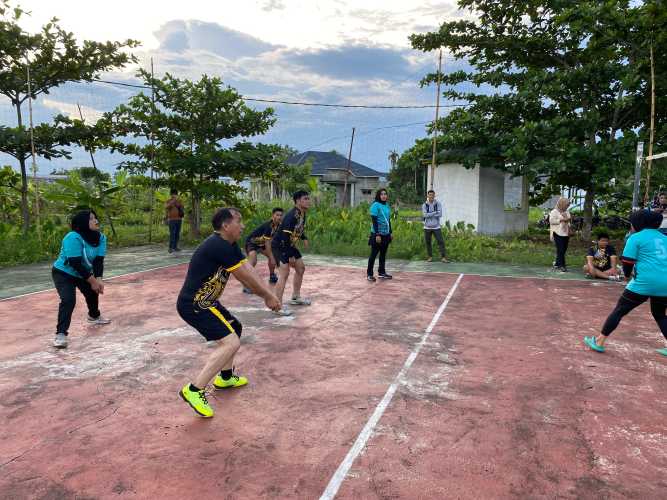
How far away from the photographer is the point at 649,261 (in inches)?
197

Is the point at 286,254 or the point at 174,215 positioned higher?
the point at 174,215

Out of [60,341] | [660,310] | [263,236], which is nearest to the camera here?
[660,310]

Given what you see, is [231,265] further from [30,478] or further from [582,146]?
[582,146]

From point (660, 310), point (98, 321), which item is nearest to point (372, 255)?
point (98, 321)

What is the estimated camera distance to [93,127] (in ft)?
47.7

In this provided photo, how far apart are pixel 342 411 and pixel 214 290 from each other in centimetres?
143

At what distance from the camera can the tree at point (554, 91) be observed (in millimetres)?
13594

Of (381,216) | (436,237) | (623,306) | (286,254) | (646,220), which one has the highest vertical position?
(646,220)

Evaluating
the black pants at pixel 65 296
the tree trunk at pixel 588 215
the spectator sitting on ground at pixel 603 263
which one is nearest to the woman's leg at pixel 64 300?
the black pants at pixel 65 296

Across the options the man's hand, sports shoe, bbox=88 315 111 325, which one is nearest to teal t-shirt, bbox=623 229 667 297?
the man's hand

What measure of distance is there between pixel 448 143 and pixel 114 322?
1262 centimetres

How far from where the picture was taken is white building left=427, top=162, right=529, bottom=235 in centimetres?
1769

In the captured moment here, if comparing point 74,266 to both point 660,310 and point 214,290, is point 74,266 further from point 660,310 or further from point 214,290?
point 660,310

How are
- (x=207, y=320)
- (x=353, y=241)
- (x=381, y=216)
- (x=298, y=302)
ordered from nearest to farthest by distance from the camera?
(x=207, y=320) → (x=298, y=302) → (x=381, y=216) → (x=353, y=241)
